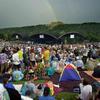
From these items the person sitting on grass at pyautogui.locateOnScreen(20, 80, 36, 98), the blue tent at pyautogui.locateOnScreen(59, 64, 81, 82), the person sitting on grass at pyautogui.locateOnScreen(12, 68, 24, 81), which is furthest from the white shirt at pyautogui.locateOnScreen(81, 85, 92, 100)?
A: the person sitting on grass at pyautogui.locateOnScreen(12, 68, 24, 81)

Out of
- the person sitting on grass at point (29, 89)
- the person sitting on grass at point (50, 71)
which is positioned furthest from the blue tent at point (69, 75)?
the person sitting on grass at point (29, 89)

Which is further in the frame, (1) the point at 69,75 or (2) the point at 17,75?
(2) the point at 17,75

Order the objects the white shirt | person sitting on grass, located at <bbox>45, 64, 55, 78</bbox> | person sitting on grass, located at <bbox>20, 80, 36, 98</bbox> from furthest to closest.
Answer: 1. person sitting on grass, located at <bbox>45, 64, 55, 78</bbox>
2. person sitting on grass, located at <bbox>20, 80, 36, 98</bbox>
3. the white shirt

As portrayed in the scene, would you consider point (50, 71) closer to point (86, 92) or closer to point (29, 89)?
point (29, 89)

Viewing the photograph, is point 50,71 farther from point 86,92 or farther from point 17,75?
point 86,92

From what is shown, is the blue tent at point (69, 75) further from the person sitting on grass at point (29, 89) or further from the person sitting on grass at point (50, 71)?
the person sitting on grass at point (29, 89)

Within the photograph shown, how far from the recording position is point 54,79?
20.5m

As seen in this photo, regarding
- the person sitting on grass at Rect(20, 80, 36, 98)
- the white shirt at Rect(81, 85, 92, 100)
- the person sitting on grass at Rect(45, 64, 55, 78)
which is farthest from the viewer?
the person sitting on grass at Rect(45, 64, 55, 78)

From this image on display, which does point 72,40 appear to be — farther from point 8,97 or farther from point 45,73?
point 8,97

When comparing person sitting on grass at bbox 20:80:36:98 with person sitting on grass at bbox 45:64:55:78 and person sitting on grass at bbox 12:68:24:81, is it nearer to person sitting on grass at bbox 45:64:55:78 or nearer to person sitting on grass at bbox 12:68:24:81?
person sitting on grass at bbox 12:68:24:81

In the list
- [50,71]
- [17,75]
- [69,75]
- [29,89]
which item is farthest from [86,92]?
[50,71]

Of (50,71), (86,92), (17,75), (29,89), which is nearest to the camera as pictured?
(86,92)

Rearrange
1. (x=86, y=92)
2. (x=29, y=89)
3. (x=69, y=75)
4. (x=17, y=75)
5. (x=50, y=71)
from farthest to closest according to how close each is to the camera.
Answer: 1. (x=50, y=71)
2. (x=17, y=75)
3. (x=69, y=75)
4. (x=29, y=89)
5. (x=86, y=92)

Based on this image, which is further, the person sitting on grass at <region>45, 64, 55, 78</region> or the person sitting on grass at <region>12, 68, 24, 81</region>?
the person sitting on grass at <region>45, 64, 55, 78</region>
